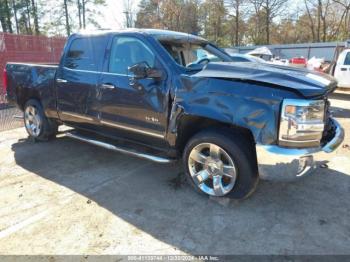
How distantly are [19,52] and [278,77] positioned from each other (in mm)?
10423

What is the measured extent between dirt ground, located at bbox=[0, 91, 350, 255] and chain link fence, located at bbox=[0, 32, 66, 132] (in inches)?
162

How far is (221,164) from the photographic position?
11.9 ft

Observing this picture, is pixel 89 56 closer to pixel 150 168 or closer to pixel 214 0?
pixel 150 168

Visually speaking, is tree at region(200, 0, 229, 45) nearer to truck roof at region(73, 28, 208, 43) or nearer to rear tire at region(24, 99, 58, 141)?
rear tire at region(24, 99, 58, 141)

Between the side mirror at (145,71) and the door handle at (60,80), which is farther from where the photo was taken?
the door handle at (60,80)

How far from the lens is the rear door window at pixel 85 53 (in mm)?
4680

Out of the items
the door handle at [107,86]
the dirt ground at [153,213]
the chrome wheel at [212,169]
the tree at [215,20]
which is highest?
the tree at [215,20]

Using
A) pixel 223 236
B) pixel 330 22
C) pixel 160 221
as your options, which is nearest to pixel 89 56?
pixel 160 221

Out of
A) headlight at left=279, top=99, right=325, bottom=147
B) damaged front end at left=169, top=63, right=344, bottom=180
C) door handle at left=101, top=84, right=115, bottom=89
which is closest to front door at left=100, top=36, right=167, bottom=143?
door handle at left=101, top=84, right=115, bottom=89

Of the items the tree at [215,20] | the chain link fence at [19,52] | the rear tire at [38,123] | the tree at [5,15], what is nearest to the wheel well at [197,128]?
the rear tire at [38,123]

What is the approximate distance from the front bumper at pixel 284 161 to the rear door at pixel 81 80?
8.22ft

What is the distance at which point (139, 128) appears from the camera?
424 centimetres

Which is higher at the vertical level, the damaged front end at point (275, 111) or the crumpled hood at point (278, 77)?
the crumpled hood at point (278, 77)

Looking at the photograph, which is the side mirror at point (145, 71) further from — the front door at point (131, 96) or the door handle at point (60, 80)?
the door handle at point (60, 80)
